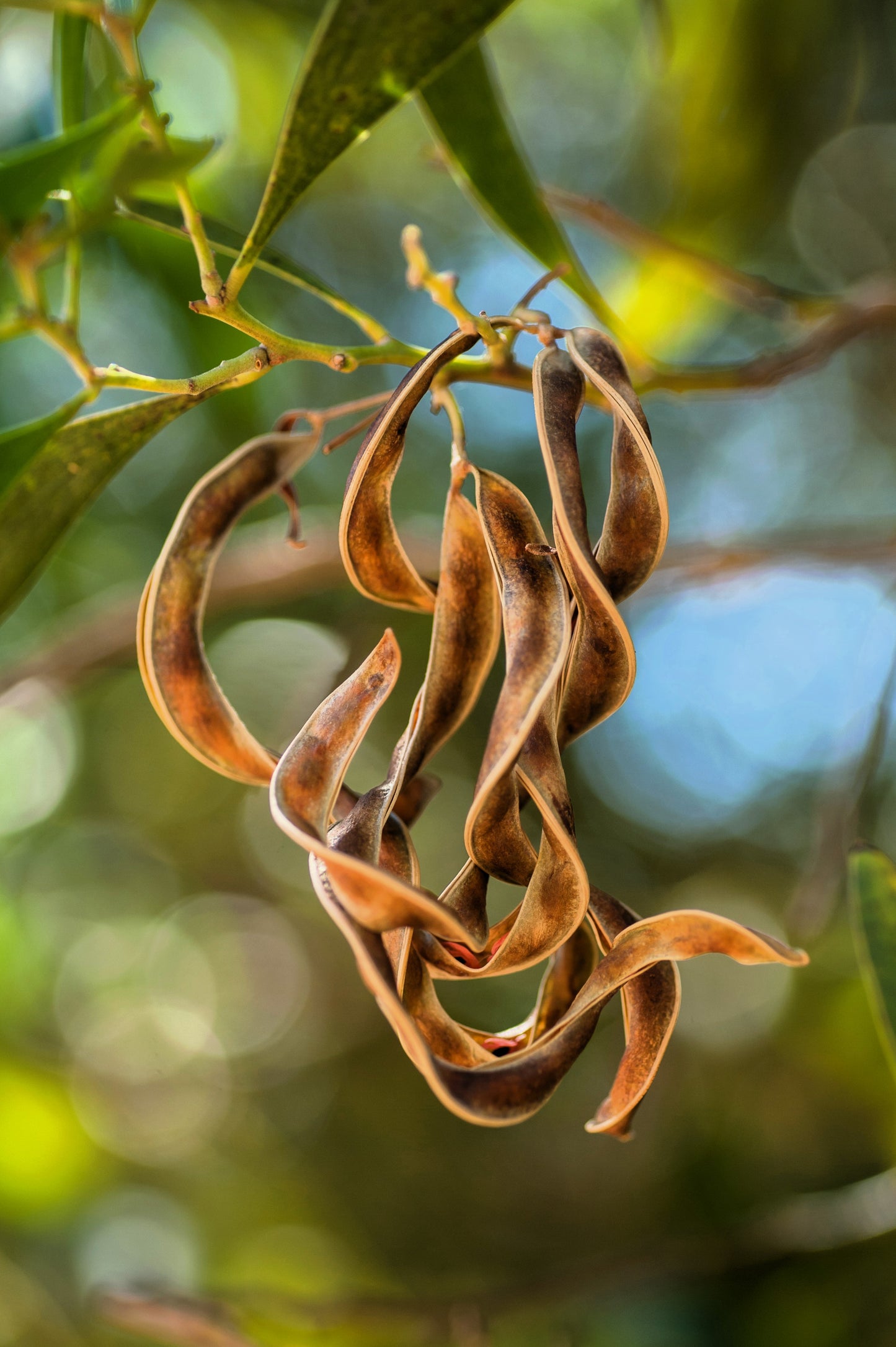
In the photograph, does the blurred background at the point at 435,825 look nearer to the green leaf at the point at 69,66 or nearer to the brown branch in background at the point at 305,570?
the brown branch in background at the point at 305,570

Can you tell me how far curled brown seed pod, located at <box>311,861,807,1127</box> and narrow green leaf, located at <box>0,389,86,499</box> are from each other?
21 cm

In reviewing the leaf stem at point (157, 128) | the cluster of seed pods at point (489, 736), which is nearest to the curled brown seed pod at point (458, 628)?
the cluster of seed pods at point (489, 736)

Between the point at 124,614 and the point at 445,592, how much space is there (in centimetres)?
58

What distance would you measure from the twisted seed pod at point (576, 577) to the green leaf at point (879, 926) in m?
0.25

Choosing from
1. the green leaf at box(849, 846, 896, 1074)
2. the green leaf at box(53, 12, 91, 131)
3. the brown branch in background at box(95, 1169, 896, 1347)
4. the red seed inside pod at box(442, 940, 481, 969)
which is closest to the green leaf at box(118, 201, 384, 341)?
the green leaf at box(53, 12, 91, 131)

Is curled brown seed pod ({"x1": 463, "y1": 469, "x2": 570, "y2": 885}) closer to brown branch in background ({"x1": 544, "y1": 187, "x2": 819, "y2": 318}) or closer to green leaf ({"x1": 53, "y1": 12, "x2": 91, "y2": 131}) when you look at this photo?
green leaf ({"x1": 53, "y1": 12, "x2": 91, "y2": 131})

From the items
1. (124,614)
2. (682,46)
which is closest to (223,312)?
(124,614)

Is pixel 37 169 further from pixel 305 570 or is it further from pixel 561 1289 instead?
pixel 561 1289

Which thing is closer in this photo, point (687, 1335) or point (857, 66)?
point (857, 66)

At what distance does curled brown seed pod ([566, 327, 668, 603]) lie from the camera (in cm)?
31

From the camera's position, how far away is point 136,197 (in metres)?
0.52

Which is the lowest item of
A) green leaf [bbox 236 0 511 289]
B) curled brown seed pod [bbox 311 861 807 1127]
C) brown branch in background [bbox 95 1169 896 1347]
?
brown branch in background [bbox 95 1169 896 1347]

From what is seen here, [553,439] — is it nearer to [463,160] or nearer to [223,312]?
[223,312]

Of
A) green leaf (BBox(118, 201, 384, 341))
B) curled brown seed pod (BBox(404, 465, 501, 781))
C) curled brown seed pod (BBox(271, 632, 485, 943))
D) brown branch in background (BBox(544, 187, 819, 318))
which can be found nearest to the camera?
curled brown seed pod (BBox(271, 632, 485, 943))
